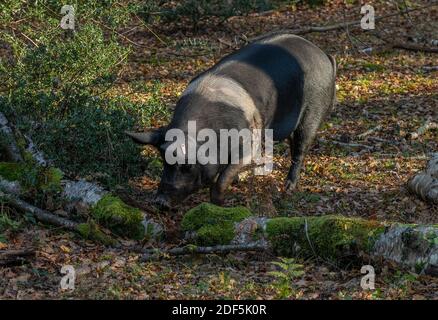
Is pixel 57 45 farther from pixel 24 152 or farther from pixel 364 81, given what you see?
pixel 364 81

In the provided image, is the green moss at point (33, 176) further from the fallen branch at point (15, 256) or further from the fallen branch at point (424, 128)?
the fallen branch at point (424, 128)

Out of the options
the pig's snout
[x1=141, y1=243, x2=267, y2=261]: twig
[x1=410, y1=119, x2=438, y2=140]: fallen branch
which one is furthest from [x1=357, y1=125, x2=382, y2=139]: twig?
[x1=141, y1=243, x2=267, y2=261]: twig

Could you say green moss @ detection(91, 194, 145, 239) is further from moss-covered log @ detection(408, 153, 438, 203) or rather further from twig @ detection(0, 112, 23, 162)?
moss-covered log @ detection(408, 153, 438, 203)

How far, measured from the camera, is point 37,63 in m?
9.39

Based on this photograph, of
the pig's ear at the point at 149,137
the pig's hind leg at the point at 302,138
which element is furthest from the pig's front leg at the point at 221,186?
the pig's hind leg at the point at 302,138

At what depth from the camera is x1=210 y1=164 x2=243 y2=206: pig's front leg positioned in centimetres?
877

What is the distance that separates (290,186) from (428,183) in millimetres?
1610

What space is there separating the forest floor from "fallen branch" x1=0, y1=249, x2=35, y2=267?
74 millimetres

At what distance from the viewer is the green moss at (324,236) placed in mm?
6891

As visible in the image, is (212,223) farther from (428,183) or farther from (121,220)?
(428,183)

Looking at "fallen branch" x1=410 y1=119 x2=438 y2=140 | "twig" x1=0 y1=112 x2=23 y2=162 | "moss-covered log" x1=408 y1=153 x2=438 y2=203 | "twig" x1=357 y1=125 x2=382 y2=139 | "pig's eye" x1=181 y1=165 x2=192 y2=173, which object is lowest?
"twig" x1=357 y1=125 x2=382 y2=139

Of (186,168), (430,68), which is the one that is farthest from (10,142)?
(430,68)

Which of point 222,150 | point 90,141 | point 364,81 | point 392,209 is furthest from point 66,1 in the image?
point 364,81
